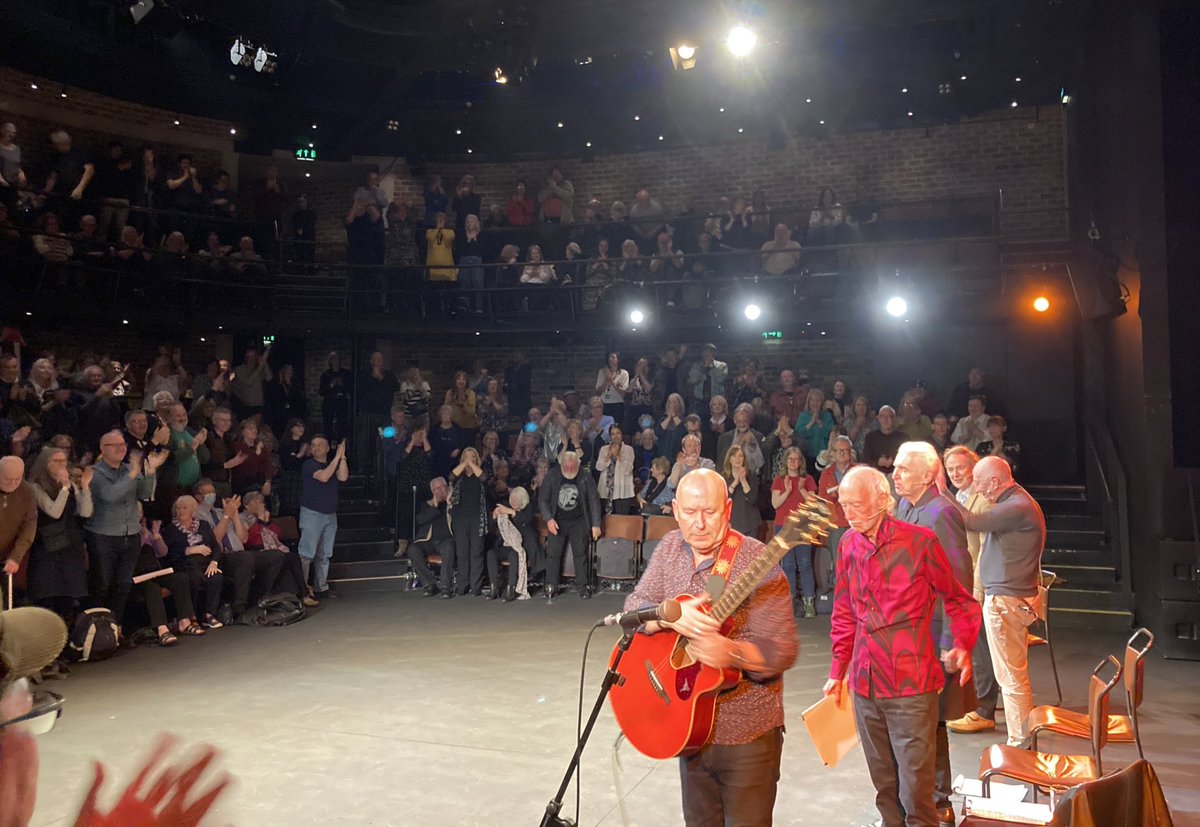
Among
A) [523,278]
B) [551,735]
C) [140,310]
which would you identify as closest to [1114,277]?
[551,735]

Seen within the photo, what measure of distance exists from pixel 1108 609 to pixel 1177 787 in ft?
14.7

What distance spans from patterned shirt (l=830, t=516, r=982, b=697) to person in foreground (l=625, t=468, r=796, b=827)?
2.80ft

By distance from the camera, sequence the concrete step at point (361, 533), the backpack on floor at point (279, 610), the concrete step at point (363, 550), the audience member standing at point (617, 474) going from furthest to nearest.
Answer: the concrete step at point (361, 533)
the concrete step at point (363, 550)
the audience member standing at point (617, 474)
the backpack on floor at point (279, 610)

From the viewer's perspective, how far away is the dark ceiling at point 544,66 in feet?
34.6

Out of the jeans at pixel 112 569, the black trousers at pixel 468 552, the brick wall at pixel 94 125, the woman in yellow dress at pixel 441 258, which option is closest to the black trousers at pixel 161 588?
the jeans at pixel 112 569

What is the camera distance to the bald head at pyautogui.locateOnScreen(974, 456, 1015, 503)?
207 inches

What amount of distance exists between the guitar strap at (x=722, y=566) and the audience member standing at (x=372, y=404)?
10.9m

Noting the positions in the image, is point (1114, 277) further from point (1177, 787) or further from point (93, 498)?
point (93, 498)

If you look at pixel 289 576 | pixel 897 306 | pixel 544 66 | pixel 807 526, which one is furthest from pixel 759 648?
pixel 544 66

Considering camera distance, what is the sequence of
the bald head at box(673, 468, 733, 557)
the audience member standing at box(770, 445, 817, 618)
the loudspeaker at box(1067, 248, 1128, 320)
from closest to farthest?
the bald head at box(673, 468, 733, 557)
the loudspeaker at box(1067, 248, 1128, 320)
the audience member standing at box(770, 445, 817, 618)

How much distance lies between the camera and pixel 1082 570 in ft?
30.6

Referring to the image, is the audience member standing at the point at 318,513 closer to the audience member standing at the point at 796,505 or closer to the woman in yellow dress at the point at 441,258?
the woman in yellow dress at the point at 441,258

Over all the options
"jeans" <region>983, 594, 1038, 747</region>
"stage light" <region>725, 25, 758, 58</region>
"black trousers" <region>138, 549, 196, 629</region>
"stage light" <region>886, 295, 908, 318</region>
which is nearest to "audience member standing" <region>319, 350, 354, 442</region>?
"black trousers" <region>138, 549, 196, 629</region>

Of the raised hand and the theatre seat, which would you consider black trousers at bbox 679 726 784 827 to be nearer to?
the theatre seat
